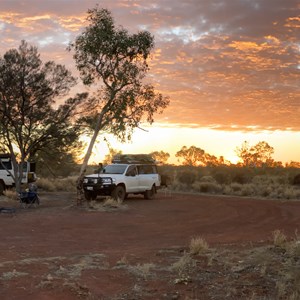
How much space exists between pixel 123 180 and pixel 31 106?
6.92 metres

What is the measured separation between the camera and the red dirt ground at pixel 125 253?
26.1 feet

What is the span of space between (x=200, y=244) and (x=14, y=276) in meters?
4.28

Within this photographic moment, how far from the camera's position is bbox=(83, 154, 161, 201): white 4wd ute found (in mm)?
23781

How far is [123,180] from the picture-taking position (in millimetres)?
24703

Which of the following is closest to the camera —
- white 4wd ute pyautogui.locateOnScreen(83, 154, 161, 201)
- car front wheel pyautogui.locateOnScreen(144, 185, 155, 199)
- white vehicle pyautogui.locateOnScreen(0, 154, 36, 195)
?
white 4wd ute pyautogui.locateOnScreen(83, 154, 161, 201)

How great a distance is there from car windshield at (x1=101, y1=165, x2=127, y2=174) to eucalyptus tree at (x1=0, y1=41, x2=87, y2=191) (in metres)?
4.61

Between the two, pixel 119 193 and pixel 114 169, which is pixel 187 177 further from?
pixel 119 193

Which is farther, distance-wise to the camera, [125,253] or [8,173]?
[8,173]

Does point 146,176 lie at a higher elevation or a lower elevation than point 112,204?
higher

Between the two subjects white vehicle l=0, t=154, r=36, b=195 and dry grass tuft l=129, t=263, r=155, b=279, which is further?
white vehicle l=0, t=154, r=36, b=195

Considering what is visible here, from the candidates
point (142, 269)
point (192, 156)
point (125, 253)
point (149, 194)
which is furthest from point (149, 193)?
point (192, 156)

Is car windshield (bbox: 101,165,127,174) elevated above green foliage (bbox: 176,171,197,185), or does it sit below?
above

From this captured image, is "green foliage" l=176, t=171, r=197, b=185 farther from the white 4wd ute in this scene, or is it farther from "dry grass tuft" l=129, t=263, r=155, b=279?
"dry grass tuft" l=129, t=263, r=155, b=279

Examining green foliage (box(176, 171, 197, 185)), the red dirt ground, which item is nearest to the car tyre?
the red dirt ground
